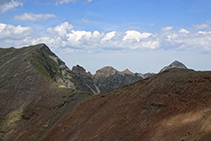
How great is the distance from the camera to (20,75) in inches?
3477

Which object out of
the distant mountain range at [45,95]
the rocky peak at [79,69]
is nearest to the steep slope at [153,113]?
the distant mountain range at [45,95]

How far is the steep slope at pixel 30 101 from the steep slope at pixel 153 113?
459 inches

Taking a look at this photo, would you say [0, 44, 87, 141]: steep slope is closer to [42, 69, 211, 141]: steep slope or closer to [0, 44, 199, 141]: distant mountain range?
[0, 44, 199, 141]: distant mountain range

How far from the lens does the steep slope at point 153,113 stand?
3206cm

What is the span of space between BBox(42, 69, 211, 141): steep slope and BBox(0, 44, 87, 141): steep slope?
1167 centimetres

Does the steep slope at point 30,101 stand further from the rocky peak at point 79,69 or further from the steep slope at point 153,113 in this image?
the rocky peak at point 79,69

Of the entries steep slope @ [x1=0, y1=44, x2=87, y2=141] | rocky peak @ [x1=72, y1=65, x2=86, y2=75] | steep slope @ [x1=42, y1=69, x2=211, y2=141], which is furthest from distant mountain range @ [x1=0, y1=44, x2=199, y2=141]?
rocky peak @ [x1=72, y1=65, x2=86, y2=75]

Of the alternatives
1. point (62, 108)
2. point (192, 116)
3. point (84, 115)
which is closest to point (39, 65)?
point (62, 108)

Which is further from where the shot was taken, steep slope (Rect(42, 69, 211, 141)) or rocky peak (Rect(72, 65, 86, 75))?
rocky peak (Rect(72, 65, 86, 75))

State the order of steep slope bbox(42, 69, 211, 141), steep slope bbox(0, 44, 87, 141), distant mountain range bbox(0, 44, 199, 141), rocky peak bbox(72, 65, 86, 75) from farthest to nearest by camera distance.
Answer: rocky peak bbox(72, 65, 86, 75) < steep slope bbox(0, 44, 87, 141) < distant mountain range bbox(0, 44, 199, 141) < steep slope bbox(42, 69, 211, 141)

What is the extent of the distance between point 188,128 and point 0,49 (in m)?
135

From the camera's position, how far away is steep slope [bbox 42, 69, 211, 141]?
32.1 metres

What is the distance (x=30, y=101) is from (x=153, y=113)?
46860 mm

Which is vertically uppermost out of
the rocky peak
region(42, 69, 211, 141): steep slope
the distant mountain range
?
the rocky peak
